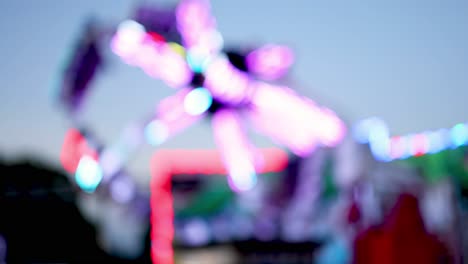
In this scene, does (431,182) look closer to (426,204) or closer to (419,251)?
(426,204)

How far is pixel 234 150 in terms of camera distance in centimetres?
1026

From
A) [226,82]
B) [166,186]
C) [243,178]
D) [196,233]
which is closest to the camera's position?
[166,186]

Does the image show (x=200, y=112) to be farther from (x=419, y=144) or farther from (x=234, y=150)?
(x=419, y=144)

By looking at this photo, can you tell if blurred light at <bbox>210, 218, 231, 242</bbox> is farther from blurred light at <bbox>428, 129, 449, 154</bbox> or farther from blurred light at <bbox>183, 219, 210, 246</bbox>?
blurred light at <bbox>428, 129, 449, 154</bbox>

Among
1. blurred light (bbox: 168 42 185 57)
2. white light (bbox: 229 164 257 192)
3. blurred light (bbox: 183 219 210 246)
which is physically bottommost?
blurred light (bbox: 183 219 210 246)

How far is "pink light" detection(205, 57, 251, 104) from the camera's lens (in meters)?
10.2

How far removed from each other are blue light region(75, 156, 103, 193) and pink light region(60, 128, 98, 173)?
9cm

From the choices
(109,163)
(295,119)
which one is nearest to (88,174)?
(109,163)

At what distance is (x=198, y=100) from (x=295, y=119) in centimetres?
164

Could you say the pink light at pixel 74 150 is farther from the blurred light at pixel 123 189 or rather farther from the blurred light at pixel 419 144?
the blurred light at pixel 419 144

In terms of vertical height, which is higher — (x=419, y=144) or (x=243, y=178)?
(x=419, y=144)

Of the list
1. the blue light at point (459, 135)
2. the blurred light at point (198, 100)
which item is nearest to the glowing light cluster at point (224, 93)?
the blurred light at point (198, 100)

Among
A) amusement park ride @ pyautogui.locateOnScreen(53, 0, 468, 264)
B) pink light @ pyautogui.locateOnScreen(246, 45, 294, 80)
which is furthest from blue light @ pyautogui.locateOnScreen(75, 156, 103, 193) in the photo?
pink light @ pyautogui.locateOnScreen(246, 45, 294, 80)

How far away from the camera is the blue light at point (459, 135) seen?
9.62 meters
